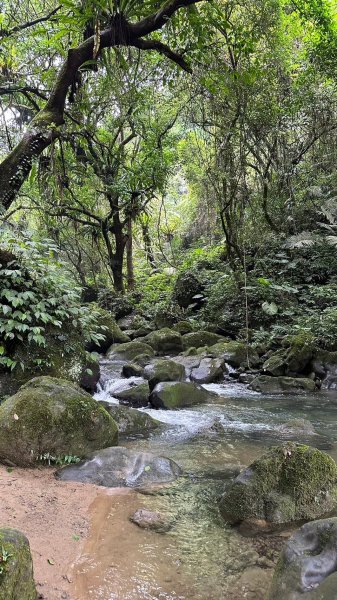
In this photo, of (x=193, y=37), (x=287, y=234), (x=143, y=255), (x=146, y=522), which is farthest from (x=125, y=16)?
(x=143, y=255)

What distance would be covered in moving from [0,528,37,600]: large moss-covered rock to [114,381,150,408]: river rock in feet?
17.3

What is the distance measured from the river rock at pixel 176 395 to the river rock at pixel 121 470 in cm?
280

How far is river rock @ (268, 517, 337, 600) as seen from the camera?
2193 millimetres

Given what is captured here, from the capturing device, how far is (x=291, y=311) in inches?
452

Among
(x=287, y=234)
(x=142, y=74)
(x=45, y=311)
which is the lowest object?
(x=45, y=311)

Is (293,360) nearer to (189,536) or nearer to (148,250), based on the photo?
(189,536)

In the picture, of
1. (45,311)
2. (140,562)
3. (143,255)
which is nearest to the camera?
(140,562)

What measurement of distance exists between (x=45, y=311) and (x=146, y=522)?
11.7 ft

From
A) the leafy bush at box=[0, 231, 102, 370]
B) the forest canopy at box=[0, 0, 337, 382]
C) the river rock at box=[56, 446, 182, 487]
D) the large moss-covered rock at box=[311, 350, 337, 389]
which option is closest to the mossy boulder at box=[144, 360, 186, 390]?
the forest canopy at box=[0, 0, 337, 382]

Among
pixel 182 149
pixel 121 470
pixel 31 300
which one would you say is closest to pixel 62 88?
pixel 31 300

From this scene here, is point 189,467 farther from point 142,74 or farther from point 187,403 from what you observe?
point 142,74

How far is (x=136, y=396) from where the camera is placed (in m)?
7.64

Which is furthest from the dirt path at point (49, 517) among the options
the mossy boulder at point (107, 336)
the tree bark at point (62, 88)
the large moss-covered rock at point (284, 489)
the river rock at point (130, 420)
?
the mossy boulder at point (107, 336)

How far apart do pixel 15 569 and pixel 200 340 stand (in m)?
9.53
